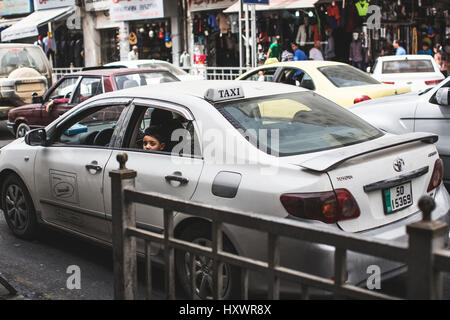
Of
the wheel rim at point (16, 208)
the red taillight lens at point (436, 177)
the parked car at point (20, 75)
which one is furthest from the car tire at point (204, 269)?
the parked car at point (20, 75)

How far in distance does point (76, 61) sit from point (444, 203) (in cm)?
2687

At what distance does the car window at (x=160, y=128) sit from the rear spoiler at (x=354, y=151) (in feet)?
3.58

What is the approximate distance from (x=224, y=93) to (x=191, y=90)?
1.17 ft

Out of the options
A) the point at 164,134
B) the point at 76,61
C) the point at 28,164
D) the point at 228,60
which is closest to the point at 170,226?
the point at 164,134

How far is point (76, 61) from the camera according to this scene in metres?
29.7

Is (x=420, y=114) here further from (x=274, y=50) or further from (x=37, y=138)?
(x=274, y=50)

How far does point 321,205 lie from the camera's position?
12.3 ft

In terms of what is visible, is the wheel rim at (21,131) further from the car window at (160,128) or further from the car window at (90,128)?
the car window at (160,128)

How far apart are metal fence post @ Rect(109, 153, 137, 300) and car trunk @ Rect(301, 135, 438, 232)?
3.74 ft

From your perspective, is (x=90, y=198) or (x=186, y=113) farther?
(x=90, y=198)

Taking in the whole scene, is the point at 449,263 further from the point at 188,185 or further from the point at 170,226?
the point at 188,185

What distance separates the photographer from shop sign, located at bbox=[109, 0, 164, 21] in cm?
2488

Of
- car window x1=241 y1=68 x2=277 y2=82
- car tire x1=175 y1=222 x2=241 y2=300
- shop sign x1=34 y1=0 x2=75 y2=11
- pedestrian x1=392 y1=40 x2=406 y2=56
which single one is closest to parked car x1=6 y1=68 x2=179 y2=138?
car window x1=241 y1=68 x2=277 y2=82

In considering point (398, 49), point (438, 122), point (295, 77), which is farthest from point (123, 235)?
point (398, 49)
